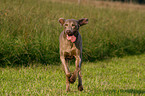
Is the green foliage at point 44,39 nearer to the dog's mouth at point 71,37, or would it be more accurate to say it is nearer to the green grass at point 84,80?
the green grass at point 84,80

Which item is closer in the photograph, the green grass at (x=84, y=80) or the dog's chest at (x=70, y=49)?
the dog's chest at (x=70, y=49)

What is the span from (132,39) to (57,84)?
6.52 metres

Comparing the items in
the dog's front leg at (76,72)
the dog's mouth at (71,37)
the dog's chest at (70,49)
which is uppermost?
the dog's mouth at (71,37)

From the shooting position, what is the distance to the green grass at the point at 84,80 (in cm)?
531

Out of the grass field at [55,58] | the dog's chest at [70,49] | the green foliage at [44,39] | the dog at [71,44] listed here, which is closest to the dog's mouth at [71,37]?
the dog at [71,44]

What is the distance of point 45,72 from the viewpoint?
7.00 metres

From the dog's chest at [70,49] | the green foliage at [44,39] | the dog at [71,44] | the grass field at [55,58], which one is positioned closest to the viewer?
the dog at [71,44]

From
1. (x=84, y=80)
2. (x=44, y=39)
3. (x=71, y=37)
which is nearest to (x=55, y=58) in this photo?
(x=44, y=39)

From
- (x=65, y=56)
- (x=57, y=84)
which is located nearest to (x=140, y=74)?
(x=57, y=84)

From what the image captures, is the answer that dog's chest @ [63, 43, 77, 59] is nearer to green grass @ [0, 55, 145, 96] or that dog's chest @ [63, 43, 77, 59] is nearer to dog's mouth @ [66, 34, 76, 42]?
dog's mouth @ [66, 34, 76, 42]

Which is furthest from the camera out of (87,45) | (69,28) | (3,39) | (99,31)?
(99,31)

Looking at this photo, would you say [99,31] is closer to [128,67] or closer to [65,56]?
[128,67]

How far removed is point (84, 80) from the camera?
6461 millimetres

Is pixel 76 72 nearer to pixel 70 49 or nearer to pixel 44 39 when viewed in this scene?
pixel 70 49
